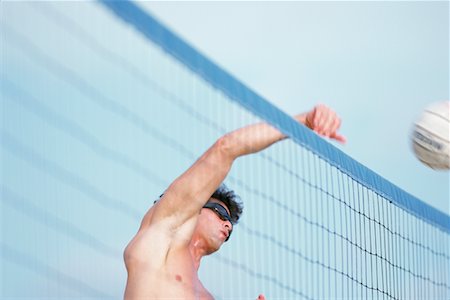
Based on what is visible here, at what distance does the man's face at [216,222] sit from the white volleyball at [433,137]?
1638 millimetres

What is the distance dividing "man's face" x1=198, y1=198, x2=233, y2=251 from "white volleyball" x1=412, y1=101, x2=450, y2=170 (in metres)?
1.64

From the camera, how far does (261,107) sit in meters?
7.91

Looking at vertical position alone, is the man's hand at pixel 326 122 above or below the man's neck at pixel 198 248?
above

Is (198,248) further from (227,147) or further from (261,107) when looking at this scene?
(261,107)

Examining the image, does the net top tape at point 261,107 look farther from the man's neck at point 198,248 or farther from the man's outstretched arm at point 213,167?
the man's neck at point 198,248

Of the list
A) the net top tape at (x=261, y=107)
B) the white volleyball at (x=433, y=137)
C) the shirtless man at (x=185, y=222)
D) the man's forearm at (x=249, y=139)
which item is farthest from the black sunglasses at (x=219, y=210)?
the white volleyball at (x=433, y=137)

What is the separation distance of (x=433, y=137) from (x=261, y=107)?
2174 mm

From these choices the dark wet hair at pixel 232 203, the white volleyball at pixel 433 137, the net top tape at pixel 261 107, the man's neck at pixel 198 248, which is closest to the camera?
the net top tape at pixel 261 107

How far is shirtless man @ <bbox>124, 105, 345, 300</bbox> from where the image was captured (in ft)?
25.8

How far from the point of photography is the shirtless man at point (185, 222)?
25.8 ft

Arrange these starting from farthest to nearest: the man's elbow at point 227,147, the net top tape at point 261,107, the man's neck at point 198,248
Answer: the man's neck at point 198,248
the man's elbow at point 227,147
the net top tape at point 261,107

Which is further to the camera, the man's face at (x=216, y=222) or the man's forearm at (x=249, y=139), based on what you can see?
the man's face at (x=216, y=222)

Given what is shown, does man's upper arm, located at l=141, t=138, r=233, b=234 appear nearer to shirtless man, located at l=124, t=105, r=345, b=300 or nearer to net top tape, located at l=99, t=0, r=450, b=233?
shirtless man, located at l=124, t=105, r=345, b=300

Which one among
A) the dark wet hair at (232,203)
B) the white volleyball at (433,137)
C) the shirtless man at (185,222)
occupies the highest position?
the white volleyball at (433,137)
